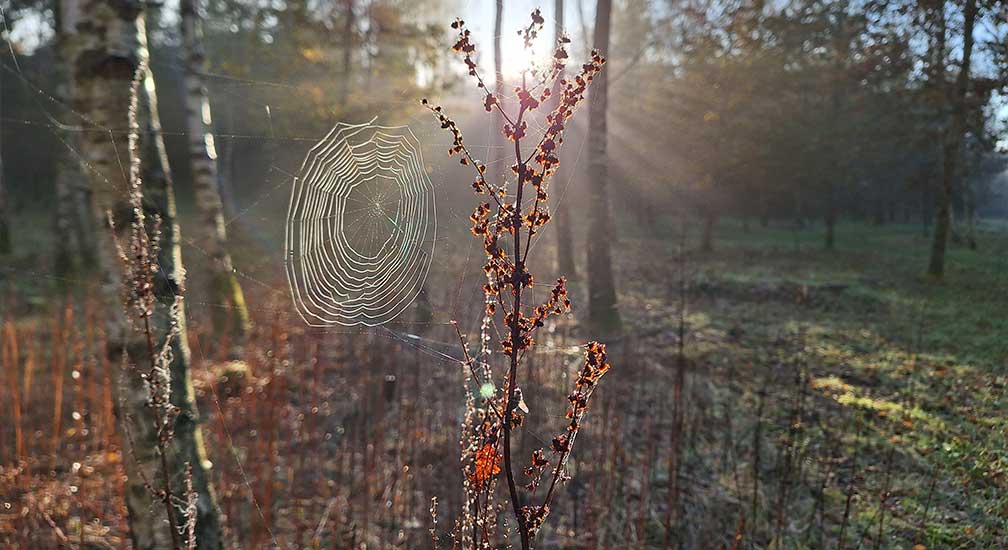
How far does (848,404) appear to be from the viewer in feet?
16.2

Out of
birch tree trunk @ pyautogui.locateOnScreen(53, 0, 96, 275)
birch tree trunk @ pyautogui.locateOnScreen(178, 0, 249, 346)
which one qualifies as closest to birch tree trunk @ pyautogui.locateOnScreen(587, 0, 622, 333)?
birch tree trunk @ pyautogui.locateOnScreen(178, 0, 249, 346)

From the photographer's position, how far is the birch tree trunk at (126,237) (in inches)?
94.1

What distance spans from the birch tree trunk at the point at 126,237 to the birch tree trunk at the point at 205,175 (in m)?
4.96

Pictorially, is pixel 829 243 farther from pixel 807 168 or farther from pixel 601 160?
pixel 601 160

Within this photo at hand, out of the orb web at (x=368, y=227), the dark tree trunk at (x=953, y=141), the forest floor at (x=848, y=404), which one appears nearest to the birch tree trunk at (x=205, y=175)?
the orb web at (x=368, y=227)

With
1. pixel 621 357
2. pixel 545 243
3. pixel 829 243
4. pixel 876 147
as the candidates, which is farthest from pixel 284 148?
pixel 829 243

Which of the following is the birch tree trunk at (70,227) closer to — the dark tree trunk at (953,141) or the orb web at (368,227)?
the orb web at (368,227)

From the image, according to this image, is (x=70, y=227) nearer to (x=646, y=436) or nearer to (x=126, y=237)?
(x=126, y=237)

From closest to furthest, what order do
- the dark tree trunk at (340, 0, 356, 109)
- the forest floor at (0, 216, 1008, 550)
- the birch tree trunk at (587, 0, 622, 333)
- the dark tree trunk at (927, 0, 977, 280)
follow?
the forest floor at (0, 216, 1008, 550), the dark tree trunk at (927, 0, 977, 280), the birch tree trunk at (587, 0, 622, 333), the dark tree trunk at (340, 0, 356, 109)

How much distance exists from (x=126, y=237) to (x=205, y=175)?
5715 mm

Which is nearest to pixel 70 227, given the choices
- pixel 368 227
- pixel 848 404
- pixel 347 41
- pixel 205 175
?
pixel 205 175

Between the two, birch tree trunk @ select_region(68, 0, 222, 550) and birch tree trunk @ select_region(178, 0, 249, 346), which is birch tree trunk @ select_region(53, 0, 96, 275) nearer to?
birch tree trunk @ select_region(178, 0, 249, 346)

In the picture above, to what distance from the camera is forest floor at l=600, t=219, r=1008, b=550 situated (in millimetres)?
2830

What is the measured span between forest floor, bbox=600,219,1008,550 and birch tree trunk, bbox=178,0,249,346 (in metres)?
5.32
